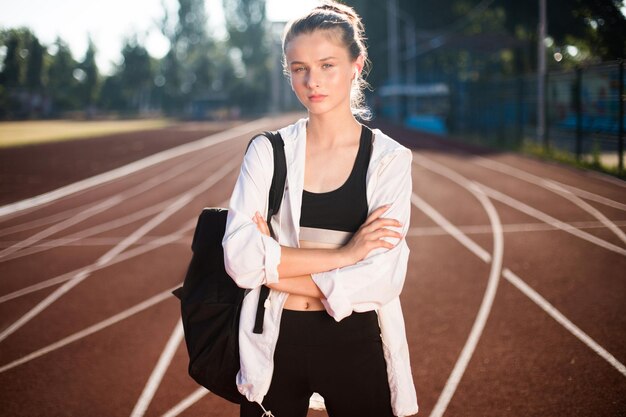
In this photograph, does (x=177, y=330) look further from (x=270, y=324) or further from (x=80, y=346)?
(x=270, y=324)

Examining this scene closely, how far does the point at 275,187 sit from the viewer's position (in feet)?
6.59

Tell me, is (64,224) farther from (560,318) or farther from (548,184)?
(548,184)

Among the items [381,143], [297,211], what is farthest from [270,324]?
[381,143]

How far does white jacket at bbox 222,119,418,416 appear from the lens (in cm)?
190

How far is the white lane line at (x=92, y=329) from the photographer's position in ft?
16.2

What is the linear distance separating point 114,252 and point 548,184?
25.0 ft

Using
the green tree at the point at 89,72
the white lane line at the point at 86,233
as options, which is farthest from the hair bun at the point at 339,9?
the green tree at the point at 89,72

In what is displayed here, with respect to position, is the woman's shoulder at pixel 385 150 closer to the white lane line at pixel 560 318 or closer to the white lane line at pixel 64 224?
the white lane line at pixel 560 318

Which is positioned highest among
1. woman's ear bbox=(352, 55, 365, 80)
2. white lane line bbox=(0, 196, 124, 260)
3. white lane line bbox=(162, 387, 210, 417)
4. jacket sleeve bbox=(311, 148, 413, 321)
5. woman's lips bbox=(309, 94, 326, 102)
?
woman's ear bbox=(352, 55, 365, 80)

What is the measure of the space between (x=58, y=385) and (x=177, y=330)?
1.25 m

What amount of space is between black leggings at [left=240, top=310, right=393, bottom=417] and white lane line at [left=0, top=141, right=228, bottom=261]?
723 cm

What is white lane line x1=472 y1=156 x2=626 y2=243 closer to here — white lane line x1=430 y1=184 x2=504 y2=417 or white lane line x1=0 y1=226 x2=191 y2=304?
white lane line x1=430 y1=184 x2=504 y2=417

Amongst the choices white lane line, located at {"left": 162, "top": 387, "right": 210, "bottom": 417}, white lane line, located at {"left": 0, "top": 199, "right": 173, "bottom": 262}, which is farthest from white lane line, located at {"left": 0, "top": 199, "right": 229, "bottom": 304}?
white lane line, located at {"left": 162, "top": 387, "right": 210, "bottom": 417}

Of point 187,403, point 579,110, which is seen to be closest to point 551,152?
point 579,110
